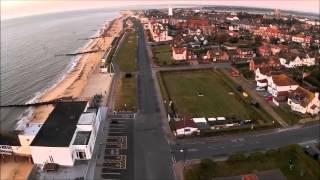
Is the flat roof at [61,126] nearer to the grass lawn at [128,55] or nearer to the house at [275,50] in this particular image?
the grass lawn at [128,55]

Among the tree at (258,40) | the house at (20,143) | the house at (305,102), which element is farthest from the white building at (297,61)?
the house at (20,143)

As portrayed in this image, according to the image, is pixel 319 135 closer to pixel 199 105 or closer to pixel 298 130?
pixel 298 130

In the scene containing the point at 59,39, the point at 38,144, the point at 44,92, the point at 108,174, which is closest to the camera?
the point at 108,174

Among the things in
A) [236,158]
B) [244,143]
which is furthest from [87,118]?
[244,143]

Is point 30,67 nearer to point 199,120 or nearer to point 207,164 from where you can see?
point 199,120

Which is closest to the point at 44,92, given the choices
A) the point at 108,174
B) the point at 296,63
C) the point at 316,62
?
the point at 108,174

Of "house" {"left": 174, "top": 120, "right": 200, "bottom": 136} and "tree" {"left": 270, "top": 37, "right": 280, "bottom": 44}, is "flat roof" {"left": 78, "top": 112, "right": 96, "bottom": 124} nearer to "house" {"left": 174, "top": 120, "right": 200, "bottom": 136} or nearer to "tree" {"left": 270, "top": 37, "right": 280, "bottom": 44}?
"house" {"left": 174, "top": 120, "right": 200, "bottom": 136}
